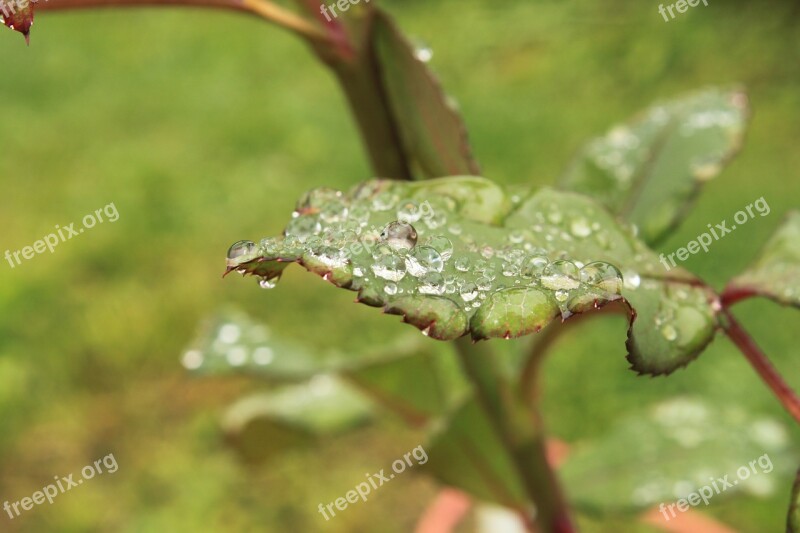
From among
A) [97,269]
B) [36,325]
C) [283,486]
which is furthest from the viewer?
[97,269]

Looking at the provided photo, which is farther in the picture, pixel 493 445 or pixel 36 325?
pixel 36 325

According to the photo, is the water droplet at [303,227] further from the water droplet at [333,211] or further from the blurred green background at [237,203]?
the blurred green background at [237,203]

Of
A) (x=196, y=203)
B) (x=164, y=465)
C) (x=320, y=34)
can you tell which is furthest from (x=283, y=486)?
(x=320, y=34)

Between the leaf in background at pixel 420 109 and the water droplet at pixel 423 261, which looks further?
the leaf in background at pixel 420 109

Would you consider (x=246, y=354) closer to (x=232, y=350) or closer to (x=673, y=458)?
(x=232, y=350)

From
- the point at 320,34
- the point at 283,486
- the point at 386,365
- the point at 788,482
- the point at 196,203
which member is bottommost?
the point at 788,482

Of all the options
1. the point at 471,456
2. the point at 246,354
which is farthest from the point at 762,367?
the point at 246,354

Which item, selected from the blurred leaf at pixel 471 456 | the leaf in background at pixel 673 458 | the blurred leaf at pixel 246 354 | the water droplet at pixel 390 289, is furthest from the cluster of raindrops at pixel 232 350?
the water droplet at pixel 390 289

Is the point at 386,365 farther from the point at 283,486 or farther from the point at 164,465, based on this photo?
the point at 164,465
